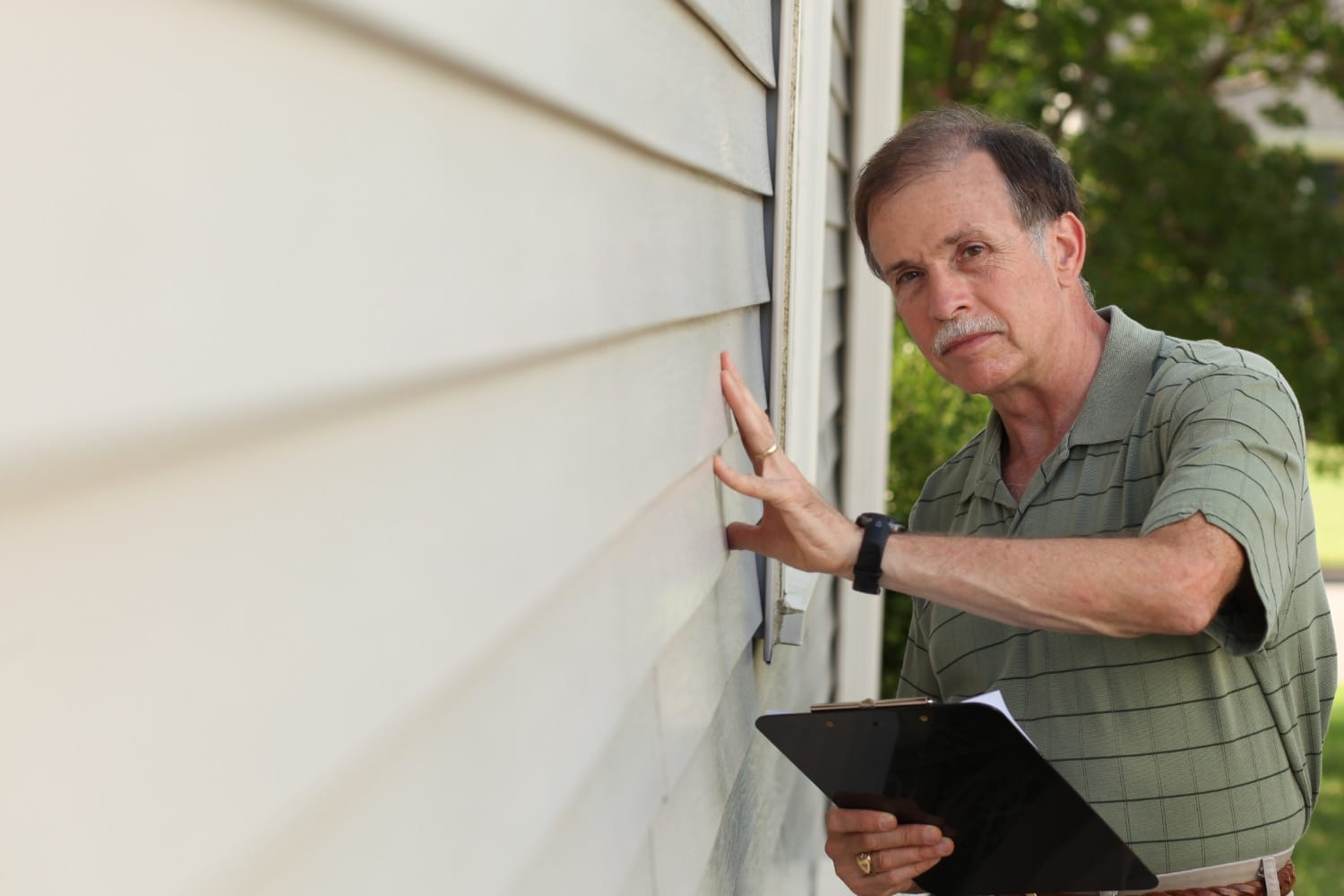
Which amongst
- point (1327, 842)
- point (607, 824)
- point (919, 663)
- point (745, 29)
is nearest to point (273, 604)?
point (607, 824)

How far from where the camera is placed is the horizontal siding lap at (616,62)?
0.84m

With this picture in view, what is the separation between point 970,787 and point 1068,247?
Answer: 953mm

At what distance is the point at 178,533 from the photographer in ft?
1.94

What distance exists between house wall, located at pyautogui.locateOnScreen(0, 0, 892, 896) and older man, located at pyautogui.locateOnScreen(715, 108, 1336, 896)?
60cm

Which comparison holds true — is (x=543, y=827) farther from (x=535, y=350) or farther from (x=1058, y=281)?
(x=1058, y=281)

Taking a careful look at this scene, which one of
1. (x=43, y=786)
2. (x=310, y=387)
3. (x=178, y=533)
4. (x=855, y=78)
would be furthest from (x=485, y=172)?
(x=855, y=78)

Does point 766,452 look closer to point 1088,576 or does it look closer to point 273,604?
point 1088,576

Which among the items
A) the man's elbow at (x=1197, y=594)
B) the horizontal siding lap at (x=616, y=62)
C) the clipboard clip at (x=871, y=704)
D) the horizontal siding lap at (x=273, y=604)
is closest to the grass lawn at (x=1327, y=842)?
the man's elbow at (x=1197, y=594)

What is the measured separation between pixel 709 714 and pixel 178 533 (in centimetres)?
141

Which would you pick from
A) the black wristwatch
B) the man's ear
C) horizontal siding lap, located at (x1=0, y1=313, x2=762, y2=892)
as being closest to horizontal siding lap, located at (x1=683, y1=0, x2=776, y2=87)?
the man's ear

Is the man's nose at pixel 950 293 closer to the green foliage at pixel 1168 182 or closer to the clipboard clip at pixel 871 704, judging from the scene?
the clipboard clip at pixel 871 704

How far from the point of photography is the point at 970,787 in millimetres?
1953

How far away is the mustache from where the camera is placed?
231 cm

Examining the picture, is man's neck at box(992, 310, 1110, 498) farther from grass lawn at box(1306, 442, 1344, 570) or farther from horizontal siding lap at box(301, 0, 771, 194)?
grass lawn at box(1306, 442, 1344, 570)
